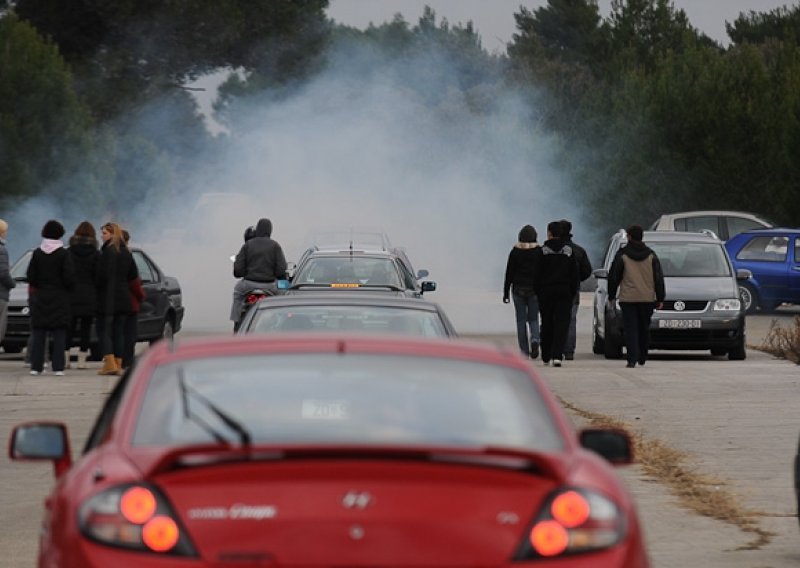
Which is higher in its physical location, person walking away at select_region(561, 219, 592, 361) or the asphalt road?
person walking away at select_region(561, 219, 592, 361)

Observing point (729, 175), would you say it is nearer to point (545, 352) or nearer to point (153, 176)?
point (545, 352)

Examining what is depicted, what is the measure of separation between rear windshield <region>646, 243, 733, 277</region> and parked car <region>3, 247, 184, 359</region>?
20.1 feet

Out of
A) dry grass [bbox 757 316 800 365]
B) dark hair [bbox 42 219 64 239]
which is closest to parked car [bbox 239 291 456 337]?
dark hair [bbox 42 219 64 239]

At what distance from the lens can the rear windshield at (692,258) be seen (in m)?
27.4

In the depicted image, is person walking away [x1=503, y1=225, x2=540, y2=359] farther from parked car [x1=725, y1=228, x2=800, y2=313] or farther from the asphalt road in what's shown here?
parked car [x1=725, y1=228, x2=800, y2=313]

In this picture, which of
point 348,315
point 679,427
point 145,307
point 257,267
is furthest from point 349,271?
point 348,315

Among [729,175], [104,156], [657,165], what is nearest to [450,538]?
[729,175]

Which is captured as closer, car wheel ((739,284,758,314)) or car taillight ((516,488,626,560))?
car taillight ((516,488,626,560))

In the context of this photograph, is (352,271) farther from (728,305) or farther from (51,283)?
(728,305)

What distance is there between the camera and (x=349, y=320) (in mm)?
14234

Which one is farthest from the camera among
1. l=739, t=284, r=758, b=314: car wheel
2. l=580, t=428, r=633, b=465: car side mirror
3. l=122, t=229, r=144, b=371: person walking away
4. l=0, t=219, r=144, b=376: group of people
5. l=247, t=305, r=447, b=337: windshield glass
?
l=739, t=284, r=758, b=314: car wheel

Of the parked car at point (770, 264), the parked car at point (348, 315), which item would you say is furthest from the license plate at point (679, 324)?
the parked car at point (348, 315)

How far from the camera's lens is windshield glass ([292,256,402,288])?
2262cm

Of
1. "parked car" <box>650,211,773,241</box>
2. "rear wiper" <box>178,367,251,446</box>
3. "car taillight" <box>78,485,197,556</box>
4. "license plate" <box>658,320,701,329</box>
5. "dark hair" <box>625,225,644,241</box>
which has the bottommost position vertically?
"license plate" <box>658,320,701,329</box>
